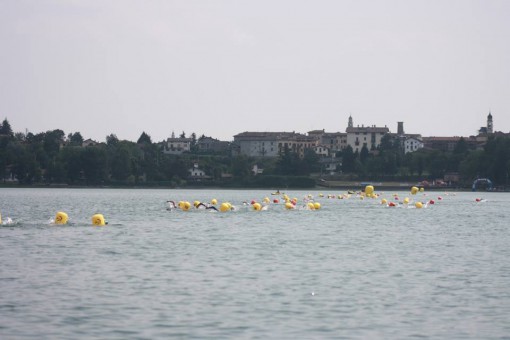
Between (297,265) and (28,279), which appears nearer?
(28,279)

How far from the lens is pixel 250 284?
30.2m

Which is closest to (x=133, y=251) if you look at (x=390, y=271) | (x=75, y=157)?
(x=390, y=271)

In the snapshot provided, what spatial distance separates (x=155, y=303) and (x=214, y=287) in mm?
3503

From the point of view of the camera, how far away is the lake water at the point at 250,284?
23.4m

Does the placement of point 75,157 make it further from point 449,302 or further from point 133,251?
point 449,302

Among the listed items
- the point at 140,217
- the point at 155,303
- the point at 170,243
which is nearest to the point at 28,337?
the point at 155,303

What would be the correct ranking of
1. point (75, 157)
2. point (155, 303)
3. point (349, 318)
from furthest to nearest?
point (75, 157) → point (155, 303) → point (349, 318)

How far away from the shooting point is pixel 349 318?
24578 millimetres

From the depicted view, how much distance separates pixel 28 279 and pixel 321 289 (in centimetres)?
930

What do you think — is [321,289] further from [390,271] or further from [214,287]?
[390,271]

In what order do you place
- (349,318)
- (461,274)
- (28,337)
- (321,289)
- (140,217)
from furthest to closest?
(140,217)
(461,274)
(321,289)
(349,318)
(28,337)

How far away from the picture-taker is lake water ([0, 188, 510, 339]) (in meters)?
23.4

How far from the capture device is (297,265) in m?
35.8

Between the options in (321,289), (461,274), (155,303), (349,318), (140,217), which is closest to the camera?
(349,318)
